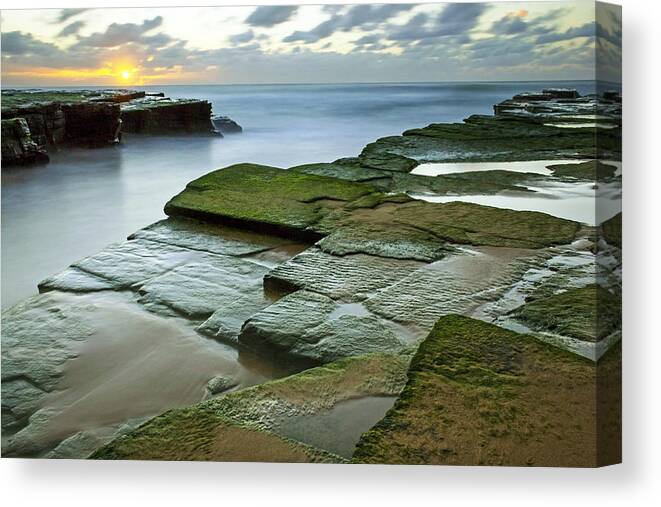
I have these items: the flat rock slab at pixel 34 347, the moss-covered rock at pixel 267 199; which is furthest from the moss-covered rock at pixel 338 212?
the flat rock slab at pixel 34 347

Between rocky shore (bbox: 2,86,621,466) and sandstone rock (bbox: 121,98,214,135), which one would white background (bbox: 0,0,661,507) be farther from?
sandstone rock (bbox: 121,98,214,135)

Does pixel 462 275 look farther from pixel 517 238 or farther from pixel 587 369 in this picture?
pixel 587 369

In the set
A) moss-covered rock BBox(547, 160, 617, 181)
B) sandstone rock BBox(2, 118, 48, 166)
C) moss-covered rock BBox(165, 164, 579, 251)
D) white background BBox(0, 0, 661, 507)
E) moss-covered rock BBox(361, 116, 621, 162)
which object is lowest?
white background BBox(0, 0, 661, 507)

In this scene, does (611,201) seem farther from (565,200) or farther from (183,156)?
(183,156)

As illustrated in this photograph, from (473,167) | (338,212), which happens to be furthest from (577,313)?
(338,212)

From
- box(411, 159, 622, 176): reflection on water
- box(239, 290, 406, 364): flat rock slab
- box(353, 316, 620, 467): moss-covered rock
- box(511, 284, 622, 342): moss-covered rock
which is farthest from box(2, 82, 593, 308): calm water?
box(353, 316, 620, 467): moss-covered rock

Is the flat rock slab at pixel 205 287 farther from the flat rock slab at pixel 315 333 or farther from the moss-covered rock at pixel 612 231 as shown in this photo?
the moss-covered rock at pixel 612 231
